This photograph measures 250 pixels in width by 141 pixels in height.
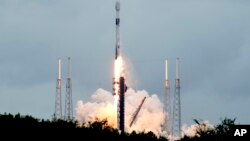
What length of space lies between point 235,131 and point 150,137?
1321 inches

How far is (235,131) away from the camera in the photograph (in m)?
101

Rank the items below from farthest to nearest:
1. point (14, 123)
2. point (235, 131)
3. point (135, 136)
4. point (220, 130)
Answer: point (220, 130)
point (135, 136)
point (14, 123)
point (235, 131)

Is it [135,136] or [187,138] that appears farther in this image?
[187,138]

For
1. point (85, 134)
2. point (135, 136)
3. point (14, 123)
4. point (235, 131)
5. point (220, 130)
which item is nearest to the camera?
point (235, 131)

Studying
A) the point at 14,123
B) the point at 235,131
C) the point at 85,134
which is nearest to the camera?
the point at 235,131

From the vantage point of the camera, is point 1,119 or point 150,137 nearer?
point 1,119

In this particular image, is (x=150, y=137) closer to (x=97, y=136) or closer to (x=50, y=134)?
(x=97, y=136)

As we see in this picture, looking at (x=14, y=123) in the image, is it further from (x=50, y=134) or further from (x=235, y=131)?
(x=235, y=131)

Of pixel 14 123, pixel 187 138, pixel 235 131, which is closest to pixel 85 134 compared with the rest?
pixel 14 123

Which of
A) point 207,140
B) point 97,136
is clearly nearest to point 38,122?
point 97,136

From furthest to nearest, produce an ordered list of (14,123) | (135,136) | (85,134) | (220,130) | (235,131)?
(220,130), (135,136), (85,134), (14,123), (235,131)

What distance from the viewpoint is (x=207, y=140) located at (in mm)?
136250

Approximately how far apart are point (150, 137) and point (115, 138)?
1247 centimetres

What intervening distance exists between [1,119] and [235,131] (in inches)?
1174
